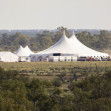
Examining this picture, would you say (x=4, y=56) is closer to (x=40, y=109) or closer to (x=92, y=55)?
(x=92, y=55)

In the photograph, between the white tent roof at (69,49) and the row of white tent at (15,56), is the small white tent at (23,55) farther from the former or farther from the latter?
the white tent roof at (69,49)

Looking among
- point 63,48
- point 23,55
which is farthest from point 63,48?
point 23,55

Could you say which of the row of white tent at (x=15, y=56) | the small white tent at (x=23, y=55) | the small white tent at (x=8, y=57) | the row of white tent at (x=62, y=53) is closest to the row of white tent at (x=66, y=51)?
the row of white tent at (x=62, y=53)

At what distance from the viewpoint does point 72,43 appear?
87.6 m

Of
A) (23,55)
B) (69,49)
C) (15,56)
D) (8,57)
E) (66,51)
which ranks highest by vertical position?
(69,49)

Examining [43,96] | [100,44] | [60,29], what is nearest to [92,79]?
[43,96]

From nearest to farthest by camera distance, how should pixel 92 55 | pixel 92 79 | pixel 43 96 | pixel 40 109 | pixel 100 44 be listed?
pixel 40 109 → pixel 43 96 → pixel 92 79 → pixel 92 55 → pixel 100 44

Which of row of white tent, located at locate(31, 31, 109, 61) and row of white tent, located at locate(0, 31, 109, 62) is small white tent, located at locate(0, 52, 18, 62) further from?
row of white tent, located at locate(31, 31, 109, 61)

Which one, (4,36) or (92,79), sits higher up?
(4,36)

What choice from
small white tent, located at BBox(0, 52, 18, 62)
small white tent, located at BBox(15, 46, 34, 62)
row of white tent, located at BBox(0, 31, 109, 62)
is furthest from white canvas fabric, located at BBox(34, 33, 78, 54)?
small white tent, located at BBox(0, 52, 18, 62)

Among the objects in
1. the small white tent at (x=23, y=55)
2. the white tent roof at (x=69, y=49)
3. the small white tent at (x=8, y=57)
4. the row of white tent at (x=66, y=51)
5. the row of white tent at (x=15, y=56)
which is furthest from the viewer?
the small white tent at (x=23, y=55)

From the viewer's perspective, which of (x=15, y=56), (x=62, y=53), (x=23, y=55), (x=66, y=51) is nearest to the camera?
(x=62, y=53)

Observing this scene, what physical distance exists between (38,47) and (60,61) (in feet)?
233

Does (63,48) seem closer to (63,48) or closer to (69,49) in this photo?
(63,48)
